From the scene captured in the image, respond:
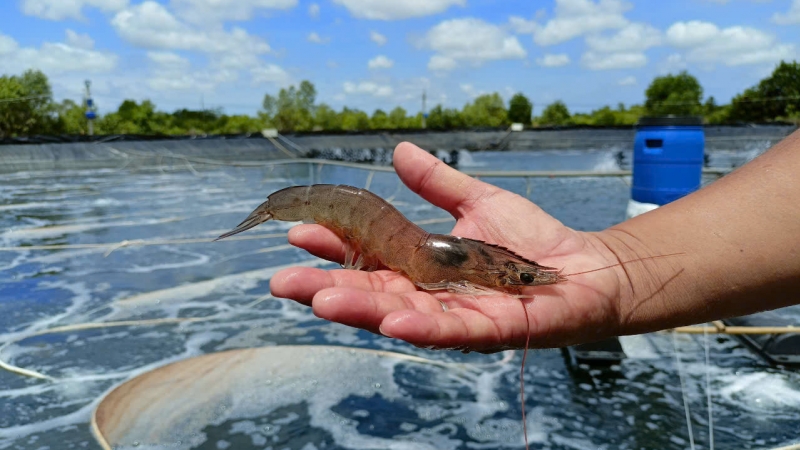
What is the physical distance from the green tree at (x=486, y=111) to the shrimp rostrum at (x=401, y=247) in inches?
Answer: 2679

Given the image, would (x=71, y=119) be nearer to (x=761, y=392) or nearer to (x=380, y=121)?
(x=380, y=121)

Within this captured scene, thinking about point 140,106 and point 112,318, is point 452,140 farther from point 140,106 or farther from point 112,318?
point 140,106

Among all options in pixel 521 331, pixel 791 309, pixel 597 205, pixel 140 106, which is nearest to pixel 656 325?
pixel 521 331

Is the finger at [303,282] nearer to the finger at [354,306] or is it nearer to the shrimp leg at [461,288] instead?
the finger at [354,306]

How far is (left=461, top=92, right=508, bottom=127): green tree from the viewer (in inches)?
2793

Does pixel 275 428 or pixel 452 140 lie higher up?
pixel 452 140

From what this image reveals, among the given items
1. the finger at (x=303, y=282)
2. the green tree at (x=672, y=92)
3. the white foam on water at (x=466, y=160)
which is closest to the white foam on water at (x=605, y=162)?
the white foam on water at (x=466, y=160)

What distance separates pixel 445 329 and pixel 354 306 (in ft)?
1.03

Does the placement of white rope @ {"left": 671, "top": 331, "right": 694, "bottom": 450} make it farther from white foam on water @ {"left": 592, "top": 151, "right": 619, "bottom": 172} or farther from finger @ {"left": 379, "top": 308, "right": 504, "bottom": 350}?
white foam on water @ {"left": 592, "top": 151, "right": 619, "bottom": 172}

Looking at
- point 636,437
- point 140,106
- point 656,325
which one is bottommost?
point 636,437

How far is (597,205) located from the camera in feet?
52.0

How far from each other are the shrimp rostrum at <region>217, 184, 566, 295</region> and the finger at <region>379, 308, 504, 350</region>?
41 centimetres

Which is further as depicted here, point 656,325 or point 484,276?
point 484,276

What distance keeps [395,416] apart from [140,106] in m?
61.6
